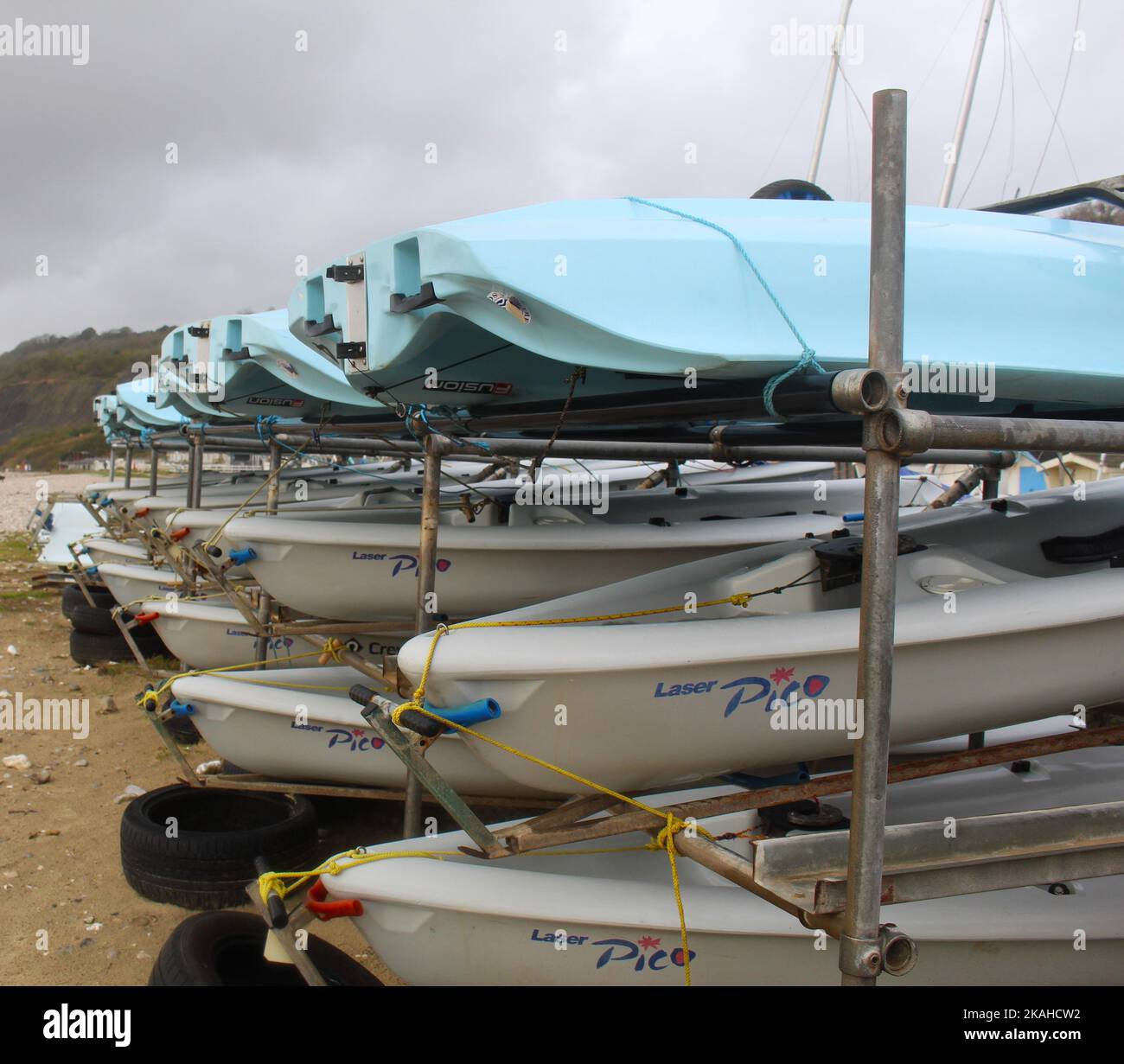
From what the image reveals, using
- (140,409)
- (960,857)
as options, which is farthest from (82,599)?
(960,857)

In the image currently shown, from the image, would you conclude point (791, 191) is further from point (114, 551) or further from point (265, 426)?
point (114, 551)

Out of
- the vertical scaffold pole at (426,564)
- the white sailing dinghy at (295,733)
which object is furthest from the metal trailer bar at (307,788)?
the vertical scaffold pole at (426,564)

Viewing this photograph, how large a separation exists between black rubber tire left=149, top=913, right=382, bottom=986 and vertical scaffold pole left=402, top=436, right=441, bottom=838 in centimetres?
57

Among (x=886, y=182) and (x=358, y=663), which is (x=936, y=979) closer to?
(x=886, y=182)

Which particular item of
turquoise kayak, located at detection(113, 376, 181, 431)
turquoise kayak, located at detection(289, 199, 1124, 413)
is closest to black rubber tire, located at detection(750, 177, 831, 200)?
turquoise kayak, located at detection(289, 199, 1124, 413)

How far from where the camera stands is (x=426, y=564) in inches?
137

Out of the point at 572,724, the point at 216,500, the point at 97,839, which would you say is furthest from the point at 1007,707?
the point at 216,500

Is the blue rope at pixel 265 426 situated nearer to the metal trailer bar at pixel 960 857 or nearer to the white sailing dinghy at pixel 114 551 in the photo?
the white sailing dinghy at pixel 114 551

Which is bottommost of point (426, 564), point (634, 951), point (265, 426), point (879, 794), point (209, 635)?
point (634, 951)

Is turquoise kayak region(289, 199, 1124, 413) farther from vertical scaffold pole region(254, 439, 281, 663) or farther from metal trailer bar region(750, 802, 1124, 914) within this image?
vertical scaffold pole region(254, 439, 281, 663)

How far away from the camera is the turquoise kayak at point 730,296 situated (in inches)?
92.4

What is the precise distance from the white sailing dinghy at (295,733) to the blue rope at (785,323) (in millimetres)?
2411

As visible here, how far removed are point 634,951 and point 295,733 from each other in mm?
2204
